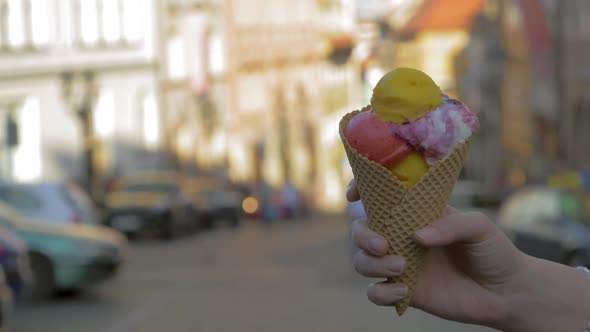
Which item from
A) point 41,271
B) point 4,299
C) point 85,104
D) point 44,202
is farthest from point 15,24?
point 4,299

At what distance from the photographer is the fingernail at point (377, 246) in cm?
288

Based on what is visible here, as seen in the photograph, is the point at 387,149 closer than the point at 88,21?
Yes

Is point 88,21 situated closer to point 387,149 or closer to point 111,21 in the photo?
point 111,21

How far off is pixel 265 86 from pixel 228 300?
186 feet

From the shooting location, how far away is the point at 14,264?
13.1 meters

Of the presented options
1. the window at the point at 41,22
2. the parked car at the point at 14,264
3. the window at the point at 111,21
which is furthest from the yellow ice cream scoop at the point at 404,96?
the window at the point at 111,21

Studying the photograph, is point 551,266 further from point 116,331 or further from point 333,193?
point 333,193

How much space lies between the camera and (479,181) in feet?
204

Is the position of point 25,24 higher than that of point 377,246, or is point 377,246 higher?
point 377,246

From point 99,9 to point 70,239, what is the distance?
31583 mm

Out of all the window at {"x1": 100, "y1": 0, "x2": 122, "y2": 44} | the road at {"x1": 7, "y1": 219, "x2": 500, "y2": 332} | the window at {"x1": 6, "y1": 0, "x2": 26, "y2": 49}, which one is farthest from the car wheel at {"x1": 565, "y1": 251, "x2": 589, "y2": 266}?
the window at {"x1": 100, "y1": 0, "x2": 122, "y2": 44}

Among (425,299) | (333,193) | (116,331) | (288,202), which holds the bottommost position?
(333,193)

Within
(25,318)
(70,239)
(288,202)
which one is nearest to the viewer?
(25,318)

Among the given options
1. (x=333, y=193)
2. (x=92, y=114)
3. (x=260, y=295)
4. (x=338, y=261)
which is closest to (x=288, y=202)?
(x=92, y=114)
